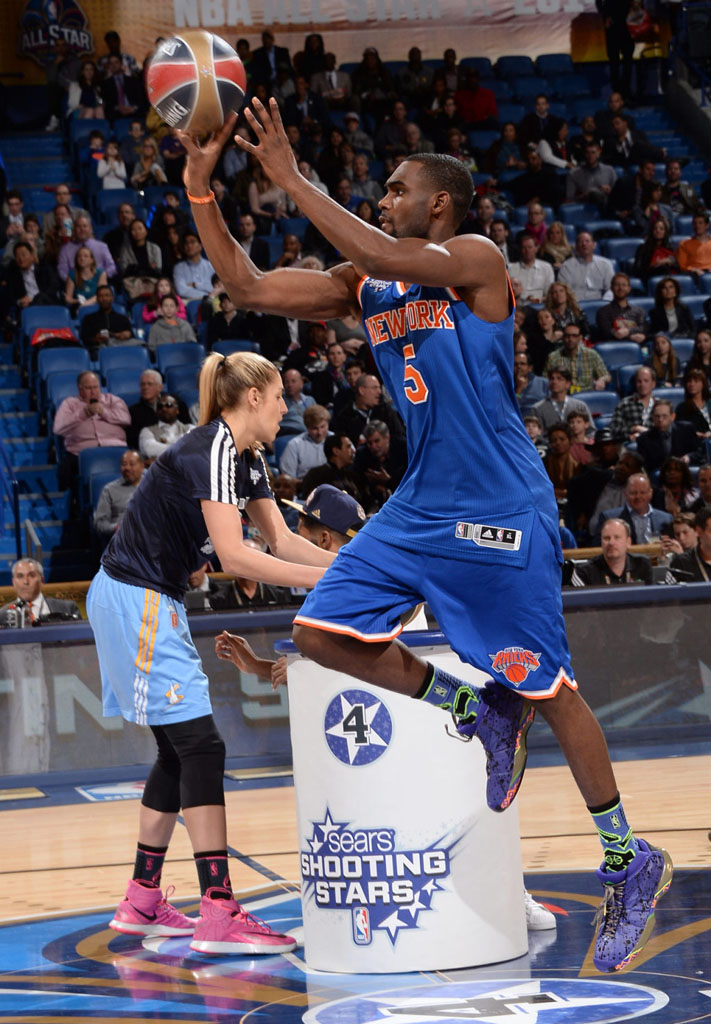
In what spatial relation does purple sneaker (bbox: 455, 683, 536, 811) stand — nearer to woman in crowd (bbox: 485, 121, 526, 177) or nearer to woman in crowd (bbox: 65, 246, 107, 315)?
Answer: woman in crowd (bbox: 65, 246, 107, 315)

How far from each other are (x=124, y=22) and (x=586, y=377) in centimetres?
863

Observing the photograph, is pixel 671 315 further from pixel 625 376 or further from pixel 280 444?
pixel 280 444

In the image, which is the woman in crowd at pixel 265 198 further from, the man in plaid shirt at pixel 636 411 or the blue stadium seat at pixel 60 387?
the man in plaid shirt at pixel 636 411

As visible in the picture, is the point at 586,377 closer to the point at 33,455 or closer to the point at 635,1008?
the point at 33,455

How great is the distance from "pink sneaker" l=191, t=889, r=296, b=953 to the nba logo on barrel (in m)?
0.45

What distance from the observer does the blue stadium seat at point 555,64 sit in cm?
1867

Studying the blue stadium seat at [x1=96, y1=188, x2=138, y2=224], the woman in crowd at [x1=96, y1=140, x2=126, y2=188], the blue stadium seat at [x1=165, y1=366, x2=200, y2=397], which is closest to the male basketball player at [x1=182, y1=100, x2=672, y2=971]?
the blue stadium seat at [x1=165, y1=366, x2=200, y2=397]

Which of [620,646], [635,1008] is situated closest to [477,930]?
[635,1008]

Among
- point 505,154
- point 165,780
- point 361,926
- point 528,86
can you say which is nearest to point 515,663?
point 361,926

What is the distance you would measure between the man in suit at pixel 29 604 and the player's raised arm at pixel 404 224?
5029 mm

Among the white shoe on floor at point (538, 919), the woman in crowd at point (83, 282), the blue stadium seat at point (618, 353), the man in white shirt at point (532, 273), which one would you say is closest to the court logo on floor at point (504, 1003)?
the white shoe on floor at point (538, 919)

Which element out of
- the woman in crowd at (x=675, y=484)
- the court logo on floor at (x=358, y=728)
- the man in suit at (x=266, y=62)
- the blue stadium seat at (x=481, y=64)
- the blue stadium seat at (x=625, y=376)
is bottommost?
the court logo on floor at (x=358, y=728)

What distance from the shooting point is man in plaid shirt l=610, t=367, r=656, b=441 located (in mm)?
11938

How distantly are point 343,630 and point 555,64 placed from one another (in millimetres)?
16659
